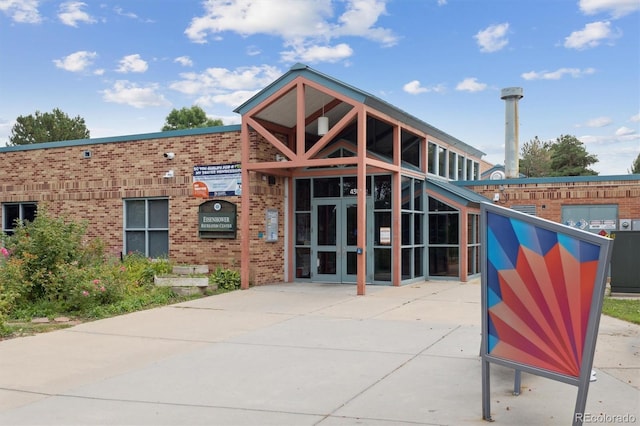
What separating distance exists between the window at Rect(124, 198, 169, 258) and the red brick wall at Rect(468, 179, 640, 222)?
976 centimetres

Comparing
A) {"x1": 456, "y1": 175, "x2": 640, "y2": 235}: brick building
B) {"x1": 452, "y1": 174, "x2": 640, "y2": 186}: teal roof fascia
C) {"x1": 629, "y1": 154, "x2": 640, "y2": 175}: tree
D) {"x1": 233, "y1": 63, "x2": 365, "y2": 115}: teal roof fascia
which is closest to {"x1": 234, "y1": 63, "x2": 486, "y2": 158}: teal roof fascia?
{"x1": 233, "y1": 63, "x2": 365, "y2": 115}: teal roof fascia

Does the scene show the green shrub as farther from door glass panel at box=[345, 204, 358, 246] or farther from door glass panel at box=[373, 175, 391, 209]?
door glass panel at box=[373, 175, 391, 209]

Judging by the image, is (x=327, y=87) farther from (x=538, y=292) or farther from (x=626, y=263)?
(x=538, y=292)

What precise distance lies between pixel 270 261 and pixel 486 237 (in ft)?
35.7

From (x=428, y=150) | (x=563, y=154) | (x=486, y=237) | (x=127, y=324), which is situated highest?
(x=563, y=154)

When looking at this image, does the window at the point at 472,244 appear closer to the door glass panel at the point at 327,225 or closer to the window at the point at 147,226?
the door glass panel at the point at 327,225

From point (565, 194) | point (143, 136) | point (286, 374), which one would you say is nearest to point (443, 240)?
point (565, 194)

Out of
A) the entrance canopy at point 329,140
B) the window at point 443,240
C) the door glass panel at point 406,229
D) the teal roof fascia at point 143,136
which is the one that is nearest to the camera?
the entrance canopy at point 329,140

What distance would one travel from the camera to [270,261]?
614 inches

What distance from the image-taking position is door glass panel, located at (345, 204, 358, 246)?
15.6m

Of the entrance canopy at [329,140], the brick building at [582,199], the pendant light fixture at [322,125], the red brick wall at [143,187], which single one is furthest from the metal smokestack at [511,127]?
the red brick wall at [143,187]

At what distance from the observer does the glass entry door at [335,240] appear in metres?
15.7

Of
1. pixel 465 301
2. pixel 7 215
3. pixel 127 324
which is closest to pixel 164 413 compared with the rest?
pixel 127 324

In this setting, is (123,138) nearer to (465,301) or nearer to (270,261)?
(270,261)
